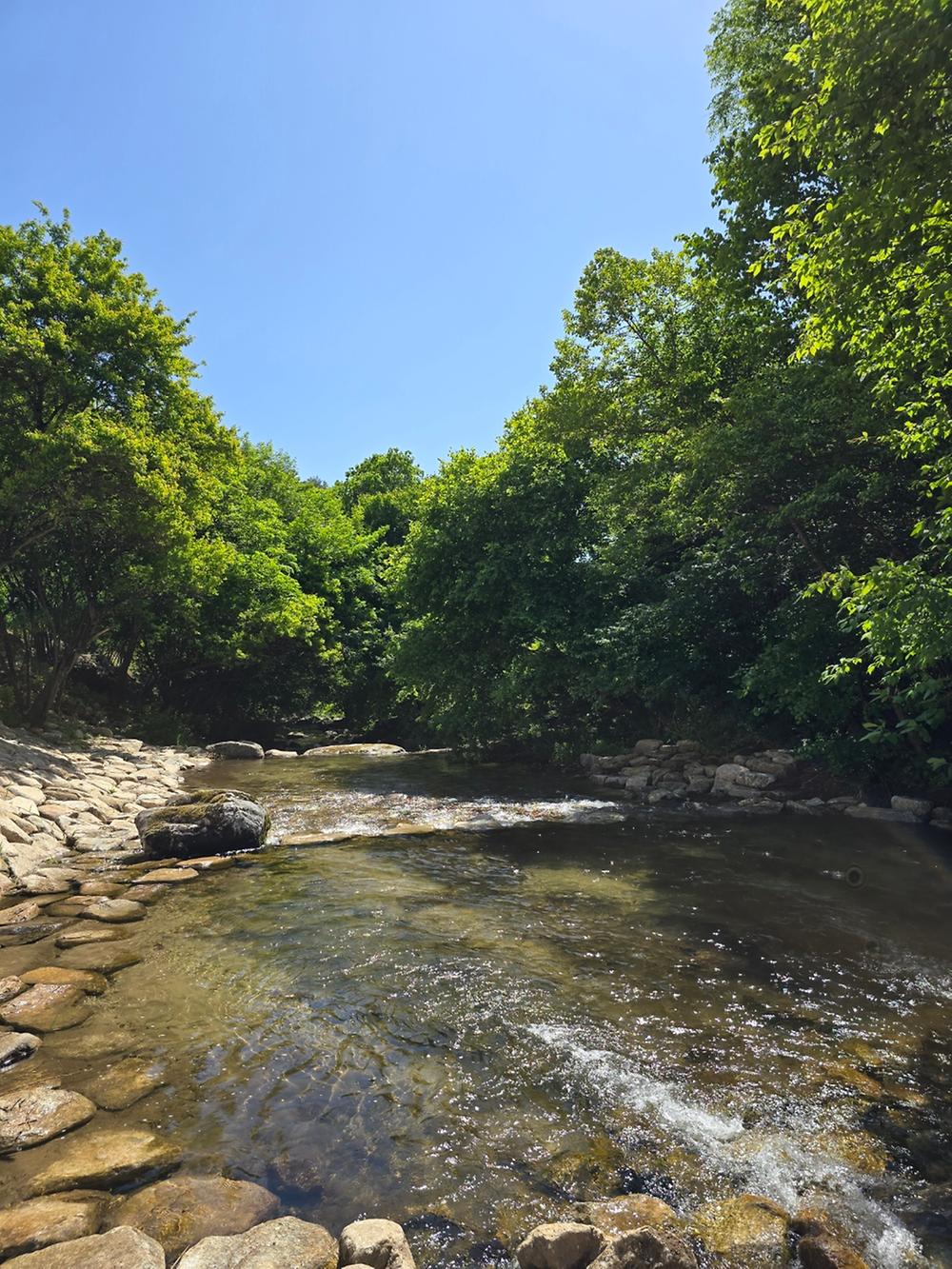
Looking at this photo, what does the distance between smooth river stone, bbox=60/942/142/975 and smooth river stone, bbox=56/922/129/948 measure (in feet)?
0.45

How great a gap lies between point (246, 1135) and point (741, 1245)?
3015 millimetres

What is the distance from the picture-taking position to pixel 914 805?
13883 millimetres

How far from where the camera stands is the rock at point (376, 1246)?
341 cm

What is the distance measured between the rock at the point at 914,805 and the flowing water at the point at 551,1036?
298 centimetres

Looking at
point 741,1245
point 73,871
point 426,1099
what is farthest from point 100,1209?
point 73,871

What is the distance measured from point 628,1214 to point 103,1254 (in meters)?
2.71

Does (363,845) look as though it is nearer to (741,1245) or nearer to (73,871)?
(73,871)

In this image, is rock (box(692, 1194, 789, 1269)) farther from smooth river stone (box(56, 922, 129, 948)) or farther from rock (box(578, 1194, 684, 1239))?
smooth river stone (box(56, 922, 129, 948))

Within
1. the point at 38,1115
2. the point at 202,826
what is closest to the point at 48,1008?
the point at 38,1115

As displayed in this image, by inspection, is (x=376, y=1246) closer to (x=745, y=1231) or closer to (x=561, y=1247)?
(x=561, y=1247)

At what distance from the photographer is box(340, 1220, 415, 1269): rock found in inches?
134

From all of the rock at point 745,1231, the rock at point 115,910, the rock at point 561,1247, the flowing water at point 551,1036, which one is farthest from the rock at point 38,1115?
the rock at point 745,1231

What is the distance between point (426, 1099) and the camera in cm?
502

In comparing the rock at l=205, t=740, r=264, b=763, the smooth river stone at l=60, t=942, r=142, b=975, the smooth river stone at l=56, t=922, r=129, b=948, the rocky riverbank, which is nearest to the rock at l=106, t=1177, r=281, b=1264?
the smooth river stone at l=60, t=942, r=142, b=975
